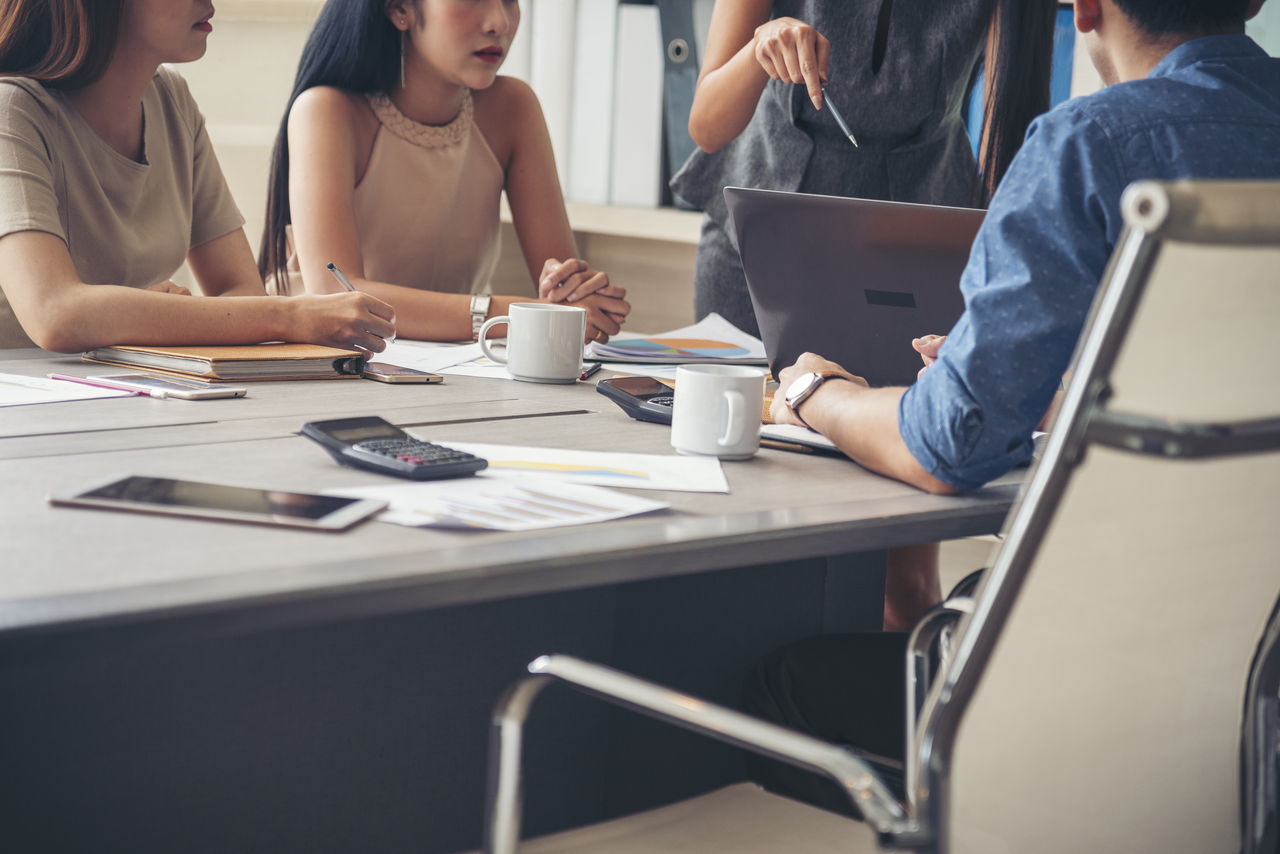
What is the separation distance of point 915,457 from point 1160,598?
1.06 feet

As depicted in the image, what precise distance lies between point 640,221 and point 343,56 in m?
1.36

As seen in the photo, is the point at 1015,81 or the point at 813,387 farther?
the point at 1015,81

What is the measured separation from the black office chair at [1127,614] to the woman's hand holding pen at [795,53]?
91 cm

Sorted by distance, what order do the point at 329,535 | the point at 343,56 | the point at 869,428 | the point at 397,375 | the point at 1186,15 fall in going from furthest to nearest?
1. the point at 343,56
2. the point at 397,375
3. the point at 869,428
4. the point at 1186,15
5. the point at 329,535

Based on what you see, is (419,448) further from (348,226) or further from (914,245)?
(348,226)

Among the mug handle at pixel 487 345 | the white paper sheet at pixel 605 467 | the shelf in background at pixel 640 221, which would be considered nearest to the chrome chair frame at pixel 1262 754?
the white paper sheet at pixel 605 467

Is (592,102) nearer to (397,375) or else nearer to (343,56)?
(343,56)

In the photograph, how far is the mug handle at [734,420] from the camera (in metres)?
1.11

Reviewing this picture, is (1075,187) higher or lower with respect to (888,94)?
lower

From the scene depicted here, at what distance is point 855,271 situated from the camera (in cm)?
134

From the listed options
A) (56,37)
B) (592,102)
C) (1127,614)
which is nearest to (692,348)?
(56,37)

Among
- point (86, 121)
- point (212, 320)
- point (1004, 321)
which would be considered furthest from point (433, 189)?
point (1004, 321)

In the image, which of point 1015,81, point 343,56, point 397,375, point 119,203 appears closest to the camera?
point 397,375

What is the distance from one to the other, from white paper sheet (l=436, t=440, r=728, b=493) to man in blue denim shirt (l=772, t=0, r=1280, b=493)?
186mm
